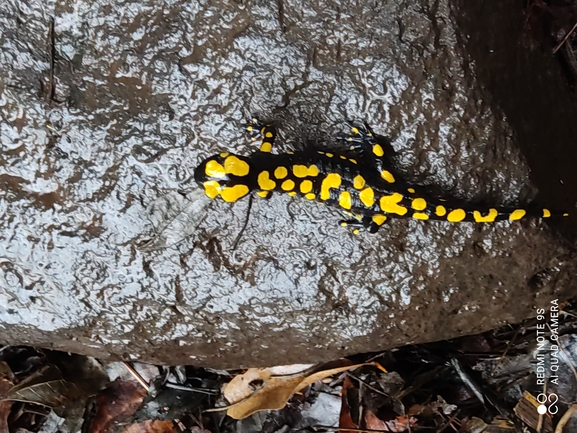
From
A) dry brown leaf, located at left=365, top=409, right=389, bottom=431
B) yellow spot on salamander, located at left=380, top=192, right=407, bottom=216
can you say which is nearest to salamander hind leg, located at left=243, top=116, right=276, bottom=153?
yellow spot on salamander, located at left=380, top=192, right=407, bottom=216

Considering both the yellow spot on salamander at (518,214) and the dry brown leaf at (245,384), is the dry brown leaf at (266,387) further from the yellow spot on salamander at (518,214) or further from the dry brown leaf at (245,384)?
the yellow spot on salamander at (518,214)

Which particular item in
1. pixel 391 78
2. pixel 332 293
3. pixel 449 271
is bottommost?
pixel 332 293

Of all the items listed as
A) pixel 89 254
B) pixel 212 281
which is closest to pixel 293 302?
pixel 212 281

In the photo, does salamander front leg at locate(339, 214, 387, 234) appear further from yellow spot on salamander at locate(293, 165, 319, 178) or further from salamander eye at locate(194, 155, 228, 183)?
salamander eye at locate(194, 155, 228, 183)

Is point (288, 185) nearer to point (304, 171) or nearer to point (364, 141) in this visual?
point (304, 171)

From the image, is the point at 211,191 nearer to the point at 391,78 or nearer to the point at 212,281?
the point at 212,281

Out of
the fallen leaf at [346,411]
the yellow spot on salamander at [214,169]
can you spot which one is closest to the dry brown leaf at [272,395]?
the fallen leaf at [346,411]
